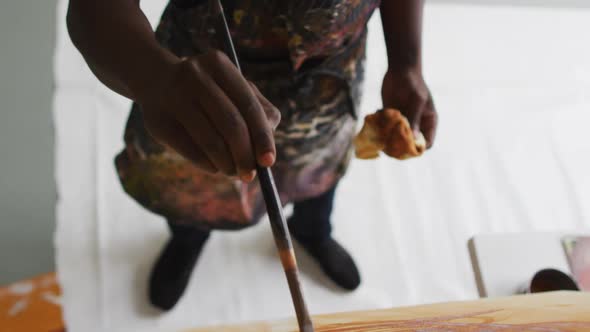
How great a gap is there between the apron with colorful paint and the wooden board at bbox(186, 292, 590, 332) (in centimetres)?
26

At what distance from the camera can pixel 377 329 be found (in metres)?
0.38

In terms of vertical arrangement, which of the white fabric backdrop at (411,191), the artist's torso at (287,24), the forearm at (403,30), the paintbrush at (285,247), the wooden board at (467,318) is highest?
the artist's torso at (287,24)

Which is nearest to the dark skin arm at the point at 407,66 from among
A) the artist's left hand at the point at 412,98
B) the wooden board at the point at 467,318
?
the artist's left hand at the point at 412,98

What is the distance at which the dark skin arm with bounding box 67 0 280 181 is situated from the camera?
31 cm

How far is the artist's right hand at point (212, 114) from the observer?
0.31 meters

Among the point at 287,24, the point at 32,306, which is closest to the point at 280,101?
the point at 287,24

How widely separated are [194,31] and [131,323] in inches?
24.4

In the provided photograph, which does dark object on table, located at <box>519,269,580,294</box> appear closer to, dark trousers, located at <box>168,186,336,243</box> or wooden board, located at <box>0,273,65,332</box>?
dark trousers, located at <box>168,186,336,243</box>

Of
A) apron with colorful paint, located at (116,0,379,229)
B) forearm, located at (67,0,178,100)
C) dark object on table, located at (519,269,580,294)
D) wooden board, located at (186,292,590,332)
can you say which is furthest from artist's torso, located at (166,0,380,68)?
dark object on table, located at (519,269,580,294)

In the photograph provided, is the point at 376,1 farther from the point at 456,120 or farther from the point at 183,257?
the point at 456,120

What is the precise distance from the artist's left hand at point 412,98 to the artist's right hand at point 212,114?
10.9 inches

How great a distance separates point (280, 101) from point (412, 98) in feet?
0.50

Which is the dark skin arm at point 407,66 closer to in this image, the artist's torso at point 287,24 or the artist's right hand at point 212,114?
the artist's torso at point 287,24

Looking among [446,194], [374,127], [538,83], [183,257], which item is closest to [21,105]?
[183,257]
